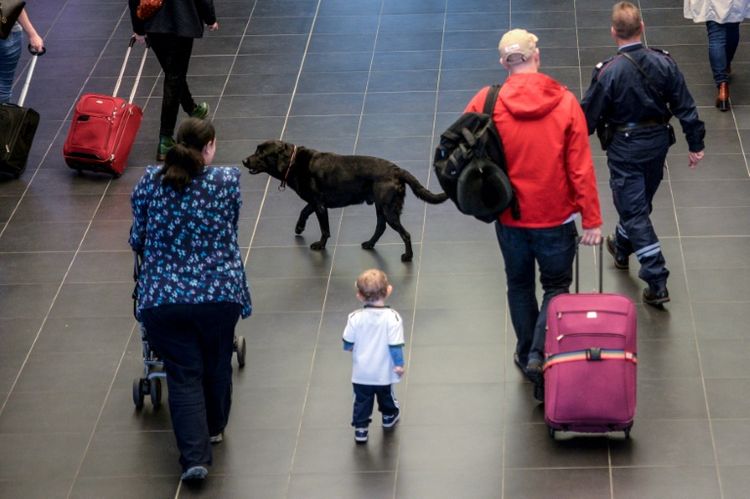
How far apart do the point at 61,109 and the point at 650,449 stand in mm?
5839

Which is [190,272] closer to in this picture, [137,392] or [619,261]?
[137,392]

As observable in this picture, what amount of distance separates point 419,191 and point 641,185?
134 centimetres

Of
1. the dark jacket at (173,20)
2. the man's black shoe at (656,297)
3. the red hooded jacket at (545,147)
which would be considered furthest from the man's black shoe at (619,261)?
the dark jacket at (173,20)

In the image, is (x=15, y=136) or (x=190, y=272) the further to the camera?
(x=15, y=136)

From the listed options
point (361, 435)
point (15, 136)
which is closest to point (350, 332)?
point (361, 435)

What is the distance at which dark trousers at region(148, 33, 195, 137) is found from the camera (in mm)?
10055

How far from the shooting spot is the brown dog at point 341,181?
8.54 metres

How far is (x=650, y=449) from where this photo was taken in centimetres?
671

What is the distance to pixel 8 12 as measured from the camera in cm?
962

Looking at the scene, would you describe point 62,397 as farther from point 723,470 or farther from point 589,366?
point 723,470

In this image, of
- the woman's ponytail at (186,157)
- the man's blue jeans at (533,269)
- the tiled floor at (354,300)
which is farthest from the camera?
the man's blue jeans at (533,269)

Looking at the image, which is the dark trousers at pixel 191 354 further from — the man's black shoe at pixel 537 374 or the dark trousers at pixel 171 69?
the dark trousers at pixel 171 69

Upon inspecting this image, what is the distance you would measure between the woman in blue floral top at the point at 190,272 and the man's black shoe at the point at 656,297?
2331mm

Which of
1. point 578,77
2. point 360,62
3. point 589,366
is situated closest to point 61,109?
point 360,62
